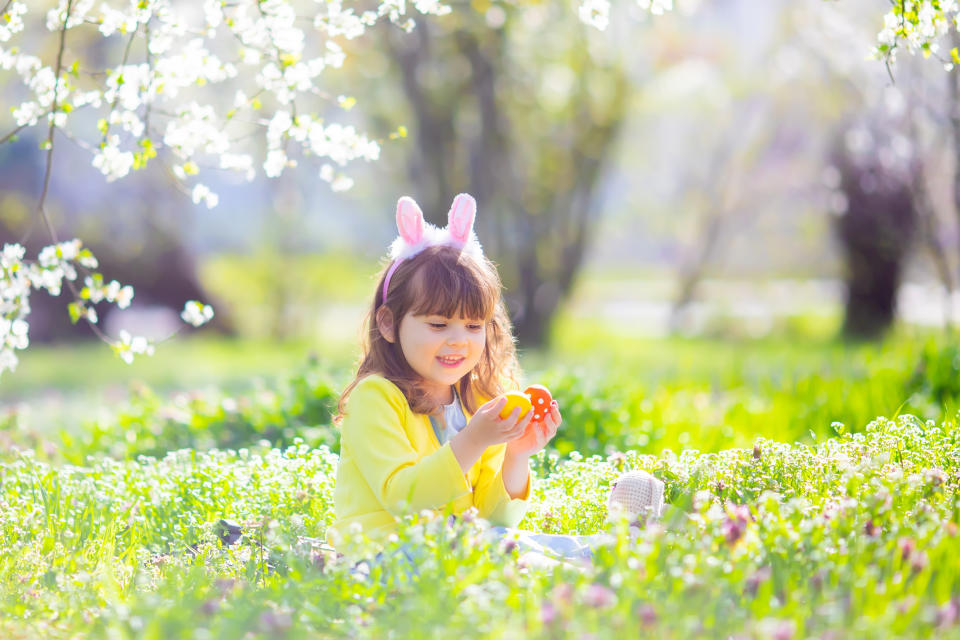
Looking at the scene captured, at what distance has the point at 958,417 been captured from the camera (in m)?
4.02

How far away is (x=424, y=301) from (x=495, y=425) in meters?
0.50

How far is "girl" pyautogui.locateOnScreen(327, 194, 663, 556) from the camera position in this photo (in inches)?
112

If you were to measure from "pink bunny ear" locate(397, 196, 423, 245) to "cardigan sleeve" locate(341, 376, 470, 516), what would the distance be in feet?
1.64

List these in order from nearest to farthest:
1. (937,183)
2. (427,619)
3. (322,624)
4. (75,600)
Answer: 1. (427,619)
2. (322,624)
3. (75,600)
4. (937,183)

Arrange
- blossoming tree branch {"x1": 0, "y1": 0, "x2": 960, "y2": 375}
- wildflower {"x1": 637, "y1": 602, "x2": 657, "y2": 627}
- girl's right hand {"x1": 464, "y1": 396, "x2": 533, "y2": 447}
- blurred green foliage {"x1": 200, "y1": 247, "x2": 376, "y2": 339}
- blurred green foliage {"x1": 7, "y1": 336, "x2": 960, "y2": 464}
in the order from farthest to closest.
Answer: blurred green foliage {"x1": 200, "y1": 247, "x2": 376, "y2": 339}, blurred green foliage {"x1": 7, "y1": 336, "x2": 960, "y2": 464}, blossoming tree branch {"x1": 0, "y1": 0, "x2": 960, "y2": 375}, girl's right hand {"x1": 464, "y1": 396, "x2": 533, "y2": 447}, wildflower {"x1": 637, "y1": 602, "x2": 657, "y2": 627}

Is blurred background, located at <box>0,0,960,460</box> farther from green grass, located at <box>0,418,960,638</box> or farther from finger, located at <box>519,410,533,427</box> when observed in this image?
finger, located at <box>519,410,533,427</box>

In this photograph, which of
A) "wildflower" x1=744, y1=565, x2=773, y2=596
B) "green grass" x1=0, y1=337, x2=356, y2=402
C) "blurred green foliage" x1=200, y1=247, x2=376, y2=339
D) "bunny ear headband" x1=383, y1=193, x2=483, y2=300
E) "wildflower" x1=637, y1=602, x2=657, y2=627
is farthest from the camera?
"blurred green foliage" x1=200, y1=247, x2=376, y2=339

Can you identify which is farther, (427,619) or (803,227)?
(803,227)

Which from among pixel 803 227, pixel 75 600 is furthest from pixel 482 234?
pixel 75 600

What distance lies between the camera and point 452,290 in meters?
3.07

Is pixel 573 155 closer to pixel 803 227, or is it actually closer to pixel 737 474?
pixel 803 227

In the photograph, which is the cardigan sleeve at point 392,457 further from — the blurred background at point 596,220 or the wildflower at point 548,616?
the blurred background at point 596,220

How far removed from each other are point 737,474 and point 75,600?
7.18 ft

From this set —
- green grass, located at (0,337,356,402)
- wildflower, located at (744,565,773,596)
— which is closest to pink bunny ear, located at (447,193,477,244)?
wildflower, located at (744,565,773,596)
